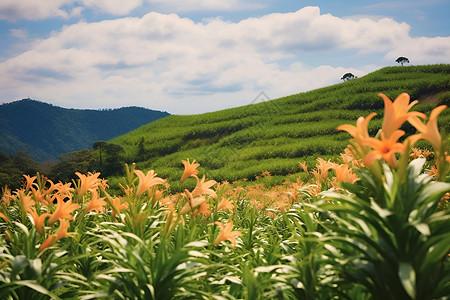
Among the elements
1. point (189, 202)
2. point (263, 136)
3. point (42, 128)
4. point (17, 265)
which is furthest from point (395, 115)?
point (42, 128)

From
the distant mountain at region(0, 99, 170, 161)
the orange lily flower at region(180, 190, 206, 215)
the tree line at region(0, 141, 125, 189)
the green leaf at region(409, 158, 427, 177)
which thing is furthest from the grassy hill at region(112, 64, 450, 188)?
the distant mountain at region(0, 99, 170, 161)

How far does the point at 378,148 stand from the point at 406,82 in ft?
83.4

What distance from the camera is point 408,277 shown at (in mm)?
1283

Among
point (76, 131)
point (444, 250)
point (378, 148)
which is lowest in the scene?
point (444, 250)

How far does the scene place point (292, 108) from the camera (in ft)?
81.0

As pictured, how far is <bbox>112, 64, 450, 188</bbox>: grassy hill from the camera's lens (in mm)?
16828

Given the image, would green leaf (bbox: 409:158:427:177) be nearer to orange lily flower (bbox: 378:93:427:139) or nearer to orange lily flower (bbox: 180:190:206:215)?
orange lily flower (bbox: 378:93:427:139)

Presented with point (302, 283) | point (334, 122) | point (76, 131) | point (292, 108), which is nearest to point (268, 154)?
point (334, 122)

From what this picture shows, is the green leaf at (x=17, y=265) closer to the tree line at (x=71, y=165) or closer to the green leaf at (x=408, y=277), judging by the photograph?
the green leaf at (x=408, y=277)

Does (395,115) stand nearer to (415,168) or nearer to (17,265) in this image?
(415,168)

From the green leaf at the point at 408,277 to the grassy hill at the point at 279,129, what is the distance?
13005mm

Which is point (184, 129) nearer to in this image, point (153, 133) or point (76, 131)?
point (153, 133)

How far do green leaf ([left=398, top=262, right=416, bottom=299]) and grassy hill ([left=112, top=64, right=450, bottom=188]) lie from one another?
13005mm

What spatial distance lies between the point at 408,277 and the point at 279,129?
19945 millimetres
